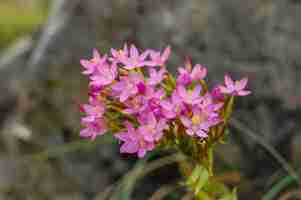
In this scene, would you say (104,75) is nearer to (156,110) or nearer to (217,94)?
(156,110)

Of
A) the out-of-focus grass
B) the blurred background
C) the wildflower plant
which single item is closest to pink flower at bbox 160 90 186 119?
the wildflower plant

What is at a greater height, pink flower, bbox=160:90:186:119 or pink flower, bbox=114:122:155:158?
pink flower, bbox=160:90:186:119

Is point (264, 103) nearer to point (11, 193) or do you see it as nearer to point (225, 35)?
point (225, 35)

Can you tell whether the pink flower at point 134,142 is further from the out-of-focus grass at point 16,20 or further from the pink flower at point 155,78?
the out-of-focus grass at point 16,20

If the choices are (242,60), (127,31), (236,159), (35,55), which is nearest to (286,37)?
(242,60)

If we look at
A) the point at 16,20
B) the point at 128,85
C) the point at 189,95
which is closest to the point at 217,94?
the point at 189,95

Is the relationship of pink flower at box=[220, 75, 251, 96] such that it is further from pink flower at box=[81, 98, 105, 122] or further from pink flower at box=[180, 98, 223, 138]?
pink flower at box=[81, 98, 105, 122]

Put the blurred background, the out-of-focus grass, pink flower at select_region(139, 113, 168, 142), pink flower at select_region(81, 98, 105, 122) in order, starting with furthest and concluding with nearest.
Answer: the out-of-focus grass, the blurred background, pink flower at select_region(81, 98, 105, 122), pink flower at select_region(139, 113, 168, 142)

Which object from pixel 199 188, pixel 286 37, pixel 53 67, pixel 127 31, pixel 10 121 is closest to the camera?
pixel 199 188

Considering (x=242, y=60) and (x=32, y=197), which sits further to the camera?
(x=32, y=197)
